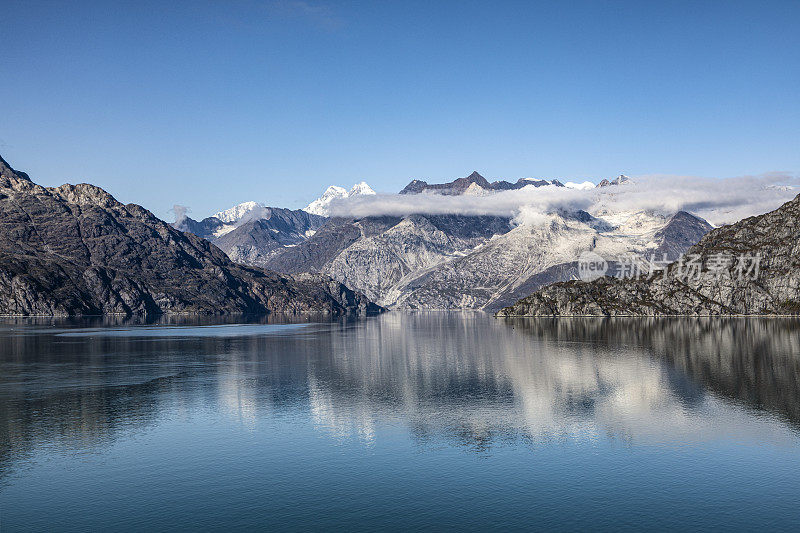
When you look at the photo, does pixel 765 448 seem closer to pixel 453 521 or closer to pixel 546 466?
pixel 546 466

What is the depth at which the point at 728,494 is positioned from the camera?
223 feet

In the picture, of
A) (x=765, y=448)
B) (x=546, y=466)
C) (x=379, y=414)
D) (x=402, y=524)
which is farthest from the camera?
(x=379, y=414)

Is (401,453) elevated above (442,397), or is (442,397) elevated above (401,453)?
(442,397)

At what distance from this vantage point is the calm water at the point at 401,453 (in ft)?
207

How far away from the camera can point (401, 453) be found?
85.1 metres

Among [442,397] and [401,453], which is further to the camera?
[442,397]

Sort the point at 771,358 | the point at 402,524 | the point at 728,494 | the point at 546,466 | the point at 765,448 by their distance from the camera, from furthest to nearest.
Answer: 1. the point at 771,358
2. the point at 765,448
3. the point at 546,466
4. the point at 728,494
5. the point at 402,524

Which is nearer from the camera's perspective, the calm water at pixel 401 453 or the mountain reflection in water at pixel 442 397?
the calm water at pixel 401 453

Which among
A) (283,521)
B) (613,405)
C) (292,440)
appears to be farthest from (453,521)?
(613,405)

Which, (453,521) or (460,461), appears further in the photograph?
(460,461)

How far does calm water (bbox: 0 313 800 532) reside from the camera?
63188mm

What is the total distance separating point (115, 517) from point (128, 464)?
18690 mm

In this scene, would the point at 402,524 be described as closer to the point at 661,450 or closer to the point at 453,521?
the point at 453,521

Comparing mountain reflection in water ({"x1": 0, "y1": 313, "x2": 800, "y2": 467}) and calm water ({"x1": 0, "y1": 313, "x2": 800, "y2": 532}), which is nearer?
calm water ({"x1": 0, "y1": 313, "x2": 800, "y2": 532})
